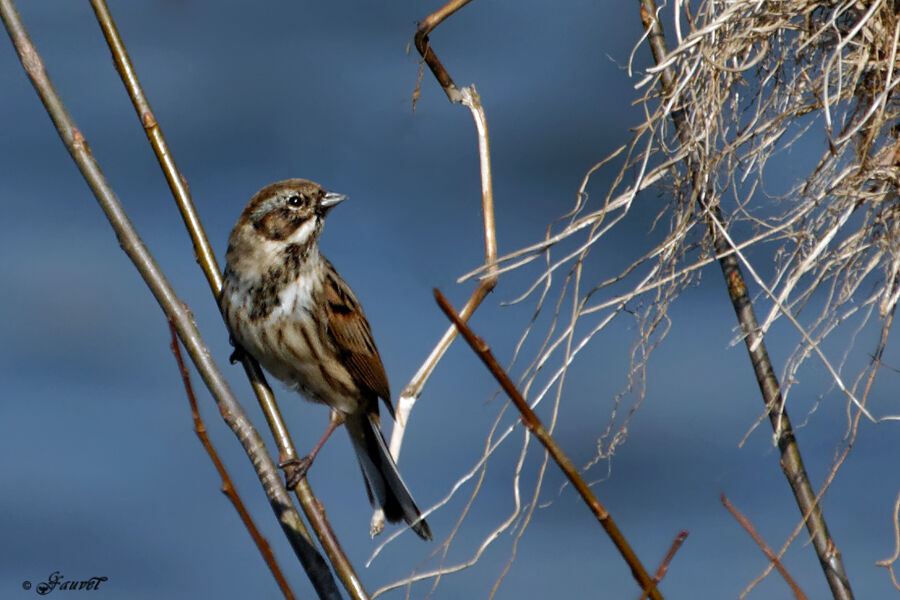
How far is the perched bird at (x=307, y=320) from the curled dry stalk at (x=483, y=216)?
3.42 feet

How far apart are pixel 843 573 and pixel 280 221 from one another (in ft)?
6.47

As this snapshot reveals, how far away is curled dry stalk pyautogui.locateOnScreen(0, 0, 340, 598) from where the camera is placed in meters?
1.79

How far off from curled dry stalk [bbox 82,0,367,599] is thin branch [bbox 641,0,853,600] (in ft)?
2.44

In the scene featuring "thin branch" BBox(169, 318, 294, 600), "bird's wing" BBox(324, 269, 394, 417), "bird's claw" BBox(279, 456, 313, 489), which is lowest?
"thin branch" BBox(169, 318, 294, 600)

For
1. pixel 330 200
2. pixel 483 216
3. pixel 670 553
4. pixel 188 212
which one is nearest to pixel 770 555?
pixel 670 553

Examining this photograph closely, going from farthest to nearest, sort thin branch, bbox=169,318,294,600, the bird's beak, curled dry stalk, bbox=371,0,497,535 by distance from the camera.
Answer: the bird's beak
curled dry stalk, bbox=371,0,497,535
thin branch, bbox=169,318,294,600

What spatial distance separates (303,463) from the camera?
2.38 metres

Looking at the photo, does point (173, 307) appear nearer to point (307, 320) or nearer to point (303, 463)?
point (303, 463)

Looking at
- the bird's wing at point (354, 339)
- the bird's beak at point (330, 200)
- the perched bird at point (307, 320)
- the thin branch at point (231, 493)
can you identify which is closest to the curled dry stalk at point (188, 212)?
the thin branch at point (231, 493)

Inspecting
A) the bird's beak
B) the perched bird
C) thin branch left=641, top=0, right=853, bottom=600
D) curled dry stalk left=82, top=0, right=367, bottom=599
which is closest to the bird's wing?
Result: the perched bird

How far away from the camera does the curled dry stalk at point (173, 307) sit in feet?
5.89

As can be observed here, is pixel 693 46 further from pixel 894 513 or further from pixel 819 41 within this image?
pixel 894 513

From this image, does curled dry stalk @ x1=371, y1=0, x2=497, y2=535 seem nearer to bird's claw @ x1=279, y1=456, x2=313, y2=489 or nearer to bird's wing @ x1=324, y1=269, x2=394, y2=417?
bird's claw @ x1=279, y1=456, x2=313, y2=489

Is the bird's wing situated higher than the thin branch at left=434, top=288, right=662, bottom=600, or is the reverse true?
the bird's wing
